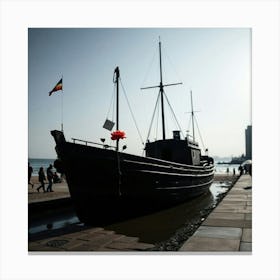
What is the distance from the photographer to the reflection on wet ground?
26.1ft

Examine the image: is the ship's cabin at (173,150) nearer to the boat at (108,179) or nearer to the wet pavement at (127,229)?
the wet pavement at (127,229)

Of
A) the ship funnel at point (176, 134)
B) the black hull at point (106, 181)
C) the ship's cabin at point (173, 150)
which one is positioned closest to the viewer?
the black hull at point (106, 181)

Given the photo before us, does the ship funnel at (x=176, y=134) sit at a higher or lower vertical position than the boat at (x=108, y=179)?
higher

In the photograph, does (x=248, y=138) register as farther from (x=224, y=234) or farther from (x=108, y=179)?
(x=108, y=179)

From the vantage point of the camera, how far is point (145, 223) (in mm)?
9164

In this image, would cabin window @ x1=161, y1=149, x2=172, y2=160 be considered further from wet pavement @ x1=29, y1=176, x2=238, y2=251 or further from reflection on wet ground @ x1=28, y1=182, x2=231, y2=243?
wet pavement @ x1=29, y1=176, x2=238, y2=251

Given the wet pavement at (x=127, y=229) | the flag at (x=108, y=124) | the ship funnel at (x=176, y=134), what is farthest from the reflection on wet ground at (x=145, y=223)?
the ship funnel at (x=176, y=134)

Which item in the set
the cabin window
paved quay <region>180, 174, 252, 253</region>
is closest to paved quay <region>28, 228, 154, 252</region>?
paved quay <region>180, 174, 252, 253</region>

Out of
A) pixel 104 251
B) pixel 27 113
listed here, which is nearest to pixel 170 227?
pixel 104 251

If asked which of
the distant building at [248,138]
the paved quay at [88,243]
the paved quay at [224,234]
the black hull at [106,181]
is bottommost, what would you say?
the paved quay at [88,243]

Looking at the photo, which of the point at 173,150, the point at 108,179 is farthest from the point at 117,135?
the point at 173,150

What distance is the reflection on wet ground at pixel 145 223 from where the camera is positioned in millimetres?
7955
